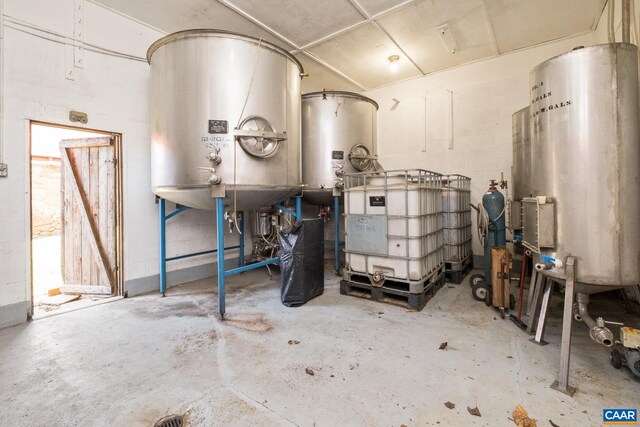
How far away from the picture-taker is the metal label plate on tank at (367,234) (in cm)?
314

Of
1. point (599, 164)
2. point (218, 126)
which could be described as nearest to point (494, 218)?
point (599, 164)

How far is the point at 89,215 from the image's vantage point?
3637 millimetres

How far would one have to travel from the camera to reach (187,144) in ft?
9.08

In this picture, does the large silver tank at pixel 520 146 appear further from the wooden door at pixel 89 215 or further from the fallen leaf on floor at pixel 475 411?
the wooden door at pixel 89 215

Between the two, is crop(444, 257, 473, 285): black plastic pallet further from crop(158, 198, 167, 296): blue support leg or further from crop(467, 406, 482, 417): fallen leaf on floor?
crop(158, 198, 167, 296): blue support leg

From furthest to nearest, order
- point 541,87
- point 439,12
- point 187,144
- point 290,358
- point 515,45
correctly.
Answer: point 515,45, point 439,12, point 187,144, point 290,358, point 541,87

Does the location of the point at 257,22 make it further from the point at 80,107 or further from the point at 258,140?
the point at 80,107

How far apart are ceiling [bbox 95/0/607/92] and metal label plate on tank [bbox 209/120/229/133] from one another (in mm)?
1600

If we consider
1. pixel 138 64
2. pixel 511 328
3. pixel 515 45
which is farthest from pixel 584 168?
pixel 138 64

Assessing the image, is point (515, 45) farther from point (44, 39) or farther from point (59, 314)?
point (59, 314)

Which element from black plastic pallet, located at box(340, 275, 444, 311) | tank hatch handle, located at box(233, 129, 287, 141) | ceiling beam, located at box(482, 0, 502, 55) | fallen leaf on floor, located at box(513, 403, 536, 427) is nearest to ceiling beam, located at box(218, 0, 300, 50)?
A: tank hatch handle, located at box(233, 129, 287, 141)

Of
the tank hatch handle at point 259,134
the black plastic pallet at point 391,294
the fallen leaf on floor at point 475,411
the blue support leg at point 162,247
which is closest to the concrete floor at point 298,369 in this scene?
the fallen leaf on floor at point 475,411

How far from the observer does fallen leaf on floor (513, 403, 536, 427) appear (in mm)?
1418

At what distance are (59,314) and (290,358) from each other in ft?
8.60
